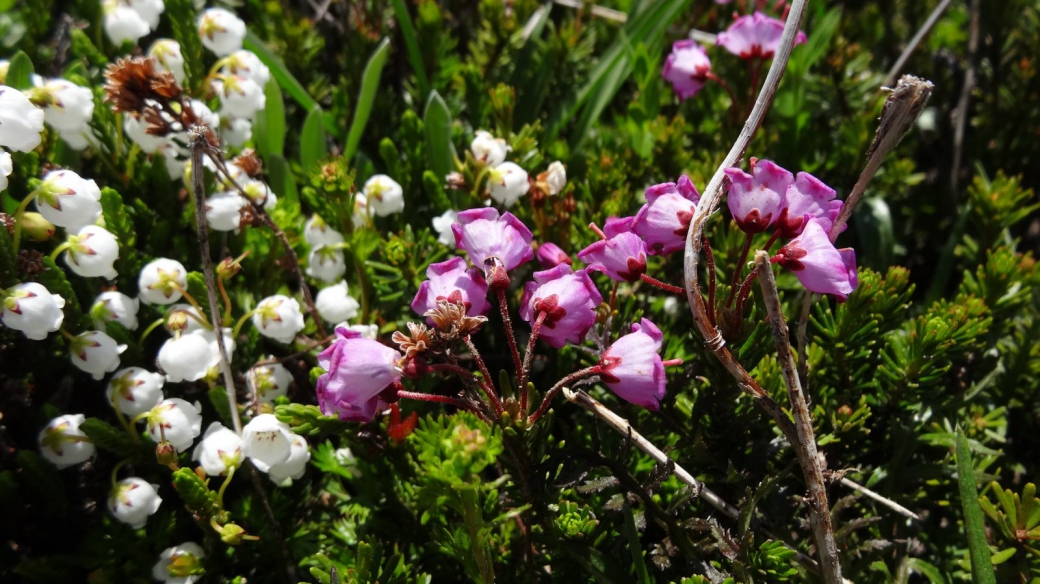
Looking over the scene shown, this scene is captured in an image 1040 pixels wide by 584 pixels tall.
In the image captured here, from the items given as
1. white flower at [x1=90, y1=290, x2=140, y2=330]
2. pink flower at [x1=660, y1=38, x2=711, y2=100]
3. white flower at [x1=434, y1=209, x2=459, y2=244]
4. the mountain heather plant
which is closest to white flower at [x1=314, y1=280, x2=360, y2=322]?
the mountain heather plant

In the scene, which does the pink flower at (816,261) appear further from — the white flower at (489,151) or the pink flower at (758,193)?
the white flower at (489,151)

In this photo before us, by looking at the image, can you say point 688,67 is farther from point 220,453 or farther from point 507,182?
point 220,453

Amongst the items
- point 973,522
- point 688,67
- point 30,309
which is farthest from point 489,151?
point 973,522

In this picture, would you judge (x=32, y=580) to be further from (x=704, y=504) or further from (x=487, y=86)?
(x=487, y=86)

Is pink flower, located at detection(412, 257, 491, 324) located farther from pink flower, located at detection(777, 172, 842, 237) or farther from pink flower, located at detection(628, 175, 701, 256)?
pink flower, located at detection(777, 172, 842, 237)

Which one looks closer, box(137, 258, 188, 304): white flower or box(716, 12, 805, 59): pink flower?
box(137, 258, 188, 304): white flower

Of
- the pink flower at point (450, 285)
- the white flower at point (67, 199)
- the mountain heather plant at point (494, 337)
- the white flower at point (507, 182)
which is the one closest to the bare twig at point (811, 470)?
the mountain heather plant at point (494, 337)
